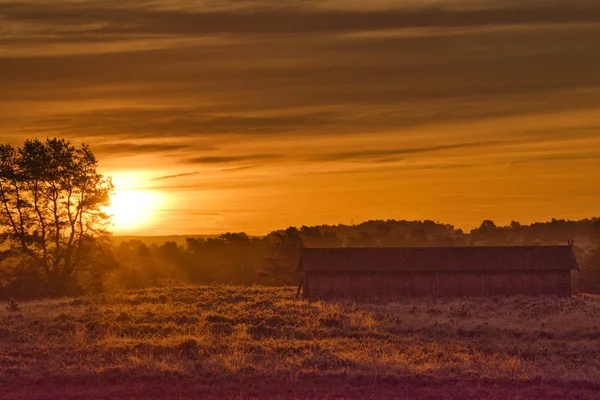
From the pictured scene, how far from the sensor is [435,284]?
55312 mm

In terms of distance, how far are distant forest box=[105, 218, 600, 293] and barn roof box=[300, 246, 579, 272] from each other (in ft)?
60.5

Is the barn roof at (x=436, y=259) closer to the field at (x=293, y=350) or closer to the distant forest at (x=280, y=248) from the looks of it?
the field at (x=293, y=350)

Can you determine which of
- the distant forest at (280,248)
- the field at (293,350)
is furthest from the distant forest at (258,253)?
the field at (293,350)

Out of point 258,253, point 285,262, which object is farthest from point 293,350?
point 258,253

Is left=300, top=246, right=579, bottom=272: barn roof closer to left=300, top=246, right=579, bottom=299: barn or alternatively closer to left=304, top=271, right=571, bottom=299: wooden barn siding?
left=300, top=246, right=579, bottom=299: barn

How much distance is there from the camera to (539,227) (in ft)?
391

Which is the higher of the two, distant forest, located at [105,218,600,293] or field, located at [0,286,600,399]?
distant forest, located at [105,218,600,293]

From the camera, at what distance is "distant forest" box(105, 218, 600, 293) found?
77938 millimetres

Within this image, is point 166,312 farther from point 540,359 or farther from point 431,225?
point 431,225

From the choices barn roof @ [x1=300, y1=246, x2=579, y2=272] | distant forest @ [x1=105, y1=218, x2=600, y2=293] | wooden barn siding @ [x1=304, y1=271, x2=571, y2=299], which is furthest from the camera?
distant forest @ [x1=105, y1=218, x2=600, y2=293]

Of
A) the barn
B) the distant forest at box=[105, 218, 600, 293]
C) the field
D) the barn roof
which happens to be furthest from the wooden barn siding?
the distant forest at box=[105, 218, 600, 293]

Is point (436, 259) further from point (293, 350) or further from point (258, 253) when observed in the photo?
point (258, 253)

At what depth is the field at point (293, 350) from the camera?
2216cm

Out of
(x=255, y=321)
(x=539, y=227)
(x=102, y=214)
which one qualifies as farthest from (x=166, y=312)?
(x=539, y=227)
